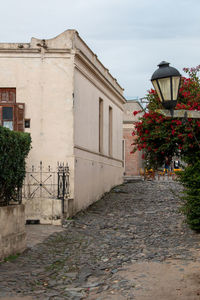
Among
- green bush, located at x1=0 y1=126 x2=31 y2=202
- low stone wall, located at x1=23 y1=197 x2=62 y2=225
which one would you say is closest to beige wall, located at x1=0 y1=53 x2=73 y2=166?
low stone wall, located at x1=23 y1=197 x2=62 y2=225

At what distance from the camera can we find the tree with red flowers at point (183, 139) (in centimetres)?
1047

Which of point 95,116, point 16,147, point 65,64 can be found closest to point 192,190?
point 16,147

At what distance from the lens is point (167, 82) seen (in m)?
6.38

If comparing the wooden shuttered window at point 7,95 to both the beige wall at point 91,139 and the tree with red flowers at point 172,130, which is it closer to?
the beige wall at point 91,139

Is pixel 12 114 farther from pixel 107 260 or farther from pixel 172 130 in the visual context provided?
pixel 107 260

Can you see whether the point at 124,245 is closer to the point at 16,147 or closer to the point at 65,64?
the point at 16,147

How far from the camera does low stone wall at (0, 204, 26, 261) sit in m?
8.34

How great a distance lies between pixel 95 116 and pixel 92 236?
24.3 ft

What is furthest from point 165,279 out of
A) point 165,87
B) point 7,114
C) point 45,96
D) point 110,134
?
point 110,134

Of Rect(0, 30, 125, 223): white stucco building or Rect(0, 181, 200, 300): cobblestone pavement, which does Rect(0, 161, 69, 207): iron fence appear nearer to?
Rect(0, 30, 125, 223): white stucco building

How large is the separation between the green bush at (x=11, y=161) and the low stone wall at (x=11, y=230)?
0.98ft

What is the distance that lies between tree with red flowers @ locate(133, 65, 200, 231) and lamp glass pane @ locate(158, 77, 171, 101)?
4.16 metres

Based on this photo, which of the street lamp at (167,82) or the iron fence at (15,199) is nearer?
the street lamp at (167,82)

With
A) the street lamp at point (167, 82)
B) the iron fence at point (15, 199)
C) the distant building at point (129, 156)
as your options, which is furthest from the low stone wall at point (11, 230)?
the distant building at point (129, 156)
